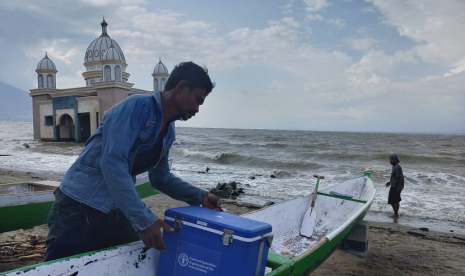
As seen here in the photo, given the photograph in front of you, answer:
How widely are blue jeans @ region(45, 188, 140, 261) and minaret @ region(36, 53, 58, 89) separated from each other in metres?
39.0

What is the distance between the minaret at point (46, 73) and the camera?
35656mm

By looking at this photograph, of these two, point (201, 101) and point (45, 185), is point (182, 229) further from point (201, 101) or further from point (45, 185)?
point (45, 185)

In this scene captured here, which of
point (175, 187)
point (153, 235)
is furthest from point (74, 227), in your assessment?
point (175, 187)

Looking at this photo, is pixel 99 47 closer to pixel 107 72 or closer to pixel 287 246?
pixel 107 72

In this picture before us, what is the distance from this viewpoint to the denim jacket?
1.83m

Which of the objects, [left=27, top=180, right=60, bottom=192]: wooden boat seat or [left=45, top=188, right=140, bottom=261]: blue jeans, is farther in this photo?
[left=27, top=180, right=60, bottom=192]: wooden boat seat

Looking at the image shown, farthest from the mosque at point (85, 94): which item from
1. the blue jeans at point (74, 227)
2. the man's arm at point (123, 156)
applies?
the man's arm at point (123, 156)

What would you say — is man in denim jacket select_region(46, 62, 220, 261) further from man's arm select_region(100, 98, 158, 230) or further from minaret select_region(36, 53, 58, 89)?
minaret select_region(36, 53, 58, 89)

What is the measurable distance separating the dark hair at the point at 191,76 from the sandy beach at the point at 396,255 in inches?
144

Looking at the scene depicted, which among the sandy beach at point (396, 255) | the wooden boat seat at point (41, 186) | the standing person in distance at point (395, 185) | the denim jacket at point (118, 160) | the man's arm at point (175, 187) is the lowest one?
the sandy beach at point (396, 255)

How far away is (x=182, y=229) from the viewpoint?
2.22m

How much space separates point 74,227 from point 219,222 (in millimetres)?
889

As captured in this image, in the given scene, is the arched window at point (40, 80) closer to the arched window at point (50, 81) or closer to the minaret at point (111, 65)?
the arched window at point (50, 81)

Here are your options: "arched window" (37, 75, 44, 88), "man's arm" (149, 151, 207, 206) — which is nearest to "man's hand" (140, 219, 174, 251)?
"man's arm" (149, 151, 207, 206)
